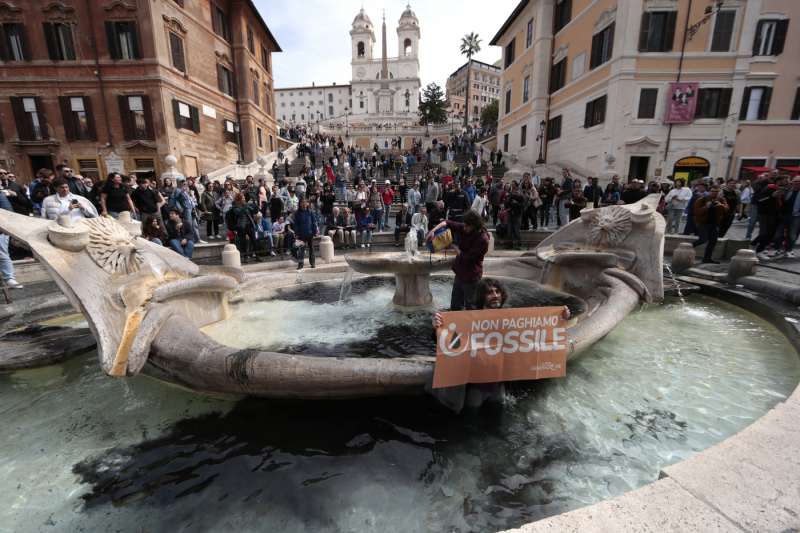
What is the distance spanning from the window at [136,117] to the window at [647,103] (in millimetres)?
26653

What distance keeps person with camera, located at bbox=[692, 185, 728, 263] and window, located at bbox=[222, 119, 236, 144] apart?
27759 millimetres

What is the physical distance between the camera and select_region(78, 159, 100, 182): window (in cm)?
2156

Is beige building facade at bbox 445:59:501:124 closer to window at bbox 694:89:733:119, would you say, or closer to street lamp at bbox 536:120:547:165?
street lamp at bbox 536:120:547:165

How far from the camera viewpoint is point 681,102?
19047 millimetres

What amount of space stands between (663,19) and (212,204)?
23.1 m

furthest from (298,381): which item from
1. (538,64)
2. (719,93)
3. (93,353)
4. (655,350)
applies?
(538,64)

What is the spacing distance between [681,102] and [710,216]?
14920 mm

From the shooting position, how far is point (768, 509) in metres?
1.75

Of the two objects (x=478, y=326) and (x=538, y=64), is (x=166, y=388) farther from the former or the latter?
(x=538, y=64)

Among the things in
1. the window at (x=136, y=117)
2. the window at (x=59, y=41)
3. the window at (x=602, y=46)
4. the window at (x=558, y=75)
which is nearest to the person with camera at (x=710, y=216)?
the window at (x=602, y=46)

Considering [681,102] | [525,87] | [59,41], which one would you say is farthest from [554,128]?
[59,41]

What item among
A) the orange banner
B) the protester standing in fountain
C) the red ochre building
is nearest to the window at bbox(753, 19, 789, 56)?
the protester standing in fountain

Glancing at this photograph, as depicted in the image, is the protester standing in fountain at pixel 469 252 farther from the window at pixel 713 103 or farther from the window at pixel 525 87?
the window at pixel 525 87

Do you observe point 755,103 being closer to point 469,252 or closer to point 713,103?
point 713,103
